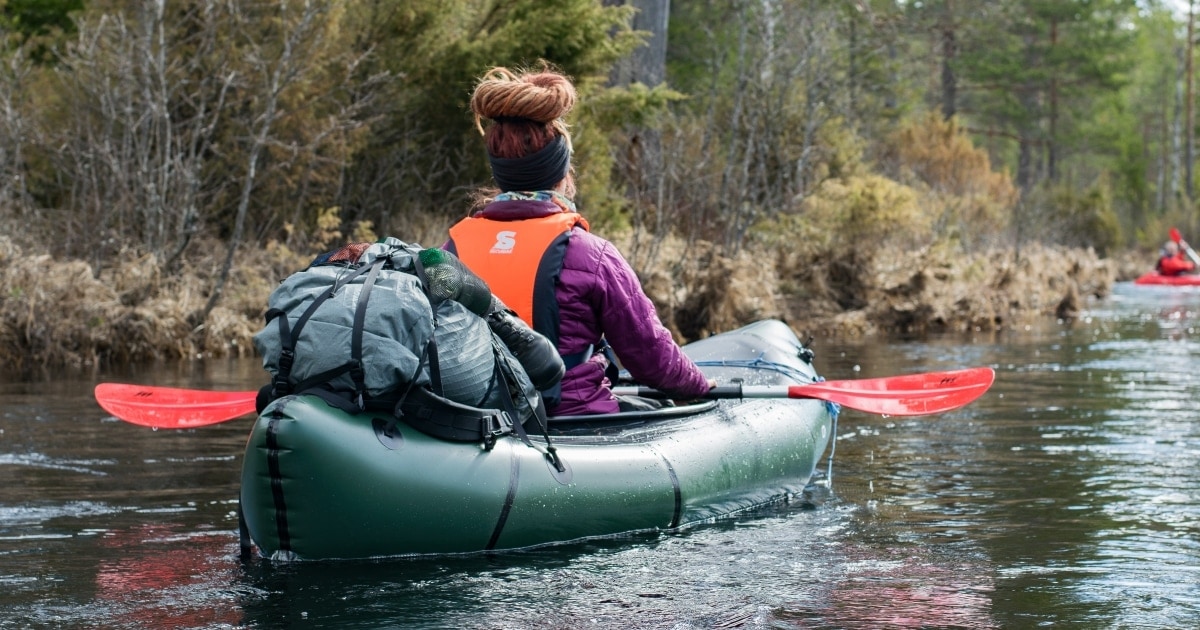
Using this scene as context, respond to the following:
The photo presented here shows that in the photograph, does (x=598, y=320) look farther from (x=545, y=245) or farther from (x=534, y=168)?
(x=534, y=168)

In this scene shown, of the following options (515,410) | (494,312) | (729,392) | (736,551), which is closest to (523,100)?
(494,312)

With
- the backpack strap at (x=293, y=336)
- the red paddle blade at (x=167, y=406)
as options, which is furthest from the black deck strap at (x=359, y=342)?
the red paddle blade at (x=167, y=406)

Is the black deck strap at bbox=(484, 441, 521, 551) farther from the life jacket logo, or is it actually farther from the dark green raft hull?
the life jacket logo

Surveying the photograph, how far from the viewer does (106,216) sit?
12.9 m

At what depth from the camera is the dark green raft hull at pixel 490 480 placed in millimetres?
4562

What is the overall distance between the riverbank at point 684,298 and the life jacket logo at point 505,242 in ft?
21.2

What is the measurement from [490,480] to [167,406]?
159 centimetres

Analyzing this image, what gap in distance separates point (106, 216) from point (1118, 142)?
37.4 m

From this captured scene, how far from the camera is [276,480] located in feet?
Answer: 15.0

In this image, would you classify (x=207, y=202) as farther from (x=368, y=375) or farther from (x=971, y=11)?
(x=971, y=11)

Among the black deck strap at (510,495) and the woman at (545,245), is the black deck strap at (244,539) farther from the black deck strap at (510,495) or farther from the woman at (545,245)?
the woman at (545,245)

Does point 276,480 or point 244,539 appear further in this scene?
point 244,539

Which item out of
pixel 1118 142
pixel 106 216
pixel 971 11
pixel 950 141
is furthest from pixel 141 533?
pixel 1118 142

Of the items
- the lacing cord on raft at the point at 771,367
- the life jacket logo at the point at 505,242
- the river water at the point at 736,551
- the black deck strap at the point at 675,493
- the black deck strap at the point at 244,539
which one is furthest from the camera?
the lacing cord on raft at the point at 771,367
